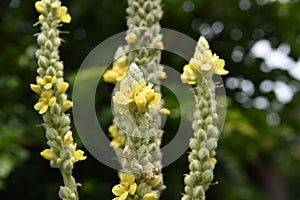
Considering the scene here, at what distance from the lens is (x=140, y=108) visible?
902 mm

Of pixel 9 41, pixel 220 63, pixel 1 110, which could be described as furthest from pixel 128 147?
pixel 9 41

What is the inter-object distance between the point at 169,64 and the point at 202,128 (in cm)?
173

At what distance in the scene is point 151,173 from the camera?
0.94 meters

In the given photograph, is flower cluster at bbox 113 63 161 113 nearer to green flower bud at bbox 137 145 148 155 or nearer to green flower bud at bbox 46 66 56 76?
green flower bud at bbox 137 145 148 155

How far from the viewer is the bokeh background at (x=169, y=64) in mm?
2648

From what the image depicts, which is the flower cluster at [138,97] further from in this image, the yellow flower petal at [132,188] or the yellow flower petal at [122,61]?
the yellow flower petal at [122,61]

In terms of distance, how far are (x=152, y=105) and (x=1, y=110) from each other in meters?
1.99

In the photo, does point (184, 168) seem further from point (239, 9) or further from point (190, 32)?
point (239, 9)

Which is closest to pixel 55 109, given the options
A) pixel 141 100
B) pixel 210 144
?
pixel 141 100

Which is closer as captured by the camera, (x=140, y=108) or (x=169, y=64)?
(x=140, y=108)

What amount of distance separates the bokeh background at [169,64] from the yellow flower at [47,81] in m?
1.34

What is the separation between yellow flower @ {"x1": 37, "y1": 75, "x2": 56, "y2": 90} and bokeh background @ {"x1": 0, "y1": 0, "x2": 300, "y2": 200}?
134 cm

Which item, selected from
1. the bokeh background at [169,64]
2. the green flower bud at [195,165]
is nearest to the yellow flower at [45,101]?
the green flower bud at [195,165]

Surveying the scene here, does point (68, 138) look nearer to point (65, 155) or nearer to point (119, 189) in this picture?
point (65, 155)
